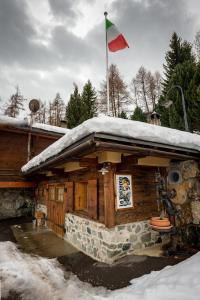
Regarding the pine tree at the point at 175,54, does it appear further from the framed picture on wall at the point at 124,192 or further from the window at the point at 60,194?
the framed picture on wall at the point at 124,192

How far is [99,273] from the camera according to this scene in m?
4.13

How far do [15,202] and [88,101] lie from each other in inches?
614

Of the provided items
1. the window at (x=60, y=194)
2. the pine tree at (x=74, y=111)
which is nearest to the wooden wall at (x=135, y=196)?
the window at (x=60, y=194)

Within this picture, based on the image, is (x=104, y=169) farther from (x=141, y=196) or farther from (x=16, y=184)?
(x=16, y=184)

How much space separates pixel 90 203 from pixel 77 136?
257 cm

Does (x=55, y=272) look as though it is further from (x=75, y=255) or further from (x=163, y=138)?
(x=163, y=138)

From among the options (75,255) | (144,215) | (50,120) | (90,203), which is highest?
(50,120)

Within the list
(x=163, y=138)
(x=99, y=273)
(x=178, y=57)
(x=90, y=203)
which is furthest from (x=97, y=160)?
(x=178, y=57)

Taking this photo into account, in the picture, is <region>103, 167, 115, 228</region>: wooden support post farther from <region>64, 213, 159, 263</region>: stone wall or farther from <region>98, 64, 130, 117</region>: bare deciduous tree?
<region>98, 64, 130, 117</region>: bare deciduous tree

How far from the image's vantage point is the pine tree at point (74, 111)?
22913 mm

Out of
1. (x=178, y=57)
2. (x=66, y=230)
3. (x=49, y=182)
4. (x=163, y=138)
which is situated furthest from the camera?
(x=178, y=57)

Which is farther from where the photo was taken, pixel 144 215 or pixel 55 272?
pixel 144 215

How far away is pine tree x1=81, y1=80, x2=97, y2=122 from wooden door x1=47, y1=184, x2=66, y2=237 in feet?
48.7

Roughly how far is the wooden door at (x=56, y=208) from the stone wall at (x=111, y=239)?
1558 mm
